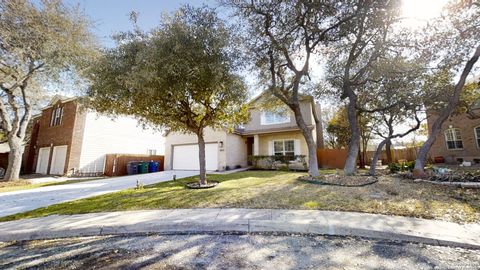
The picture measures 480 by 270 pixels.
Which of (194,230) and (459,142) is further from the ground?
(459,142)

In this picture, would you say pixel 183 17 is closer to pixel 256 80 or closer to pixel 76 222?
pixel 256 80

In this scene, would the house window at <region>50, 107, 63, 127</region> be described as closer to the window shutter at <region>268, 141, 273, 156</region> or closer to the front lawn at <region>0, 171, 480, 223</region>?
the front lawn at <region>0, 171, 480, 223</region>

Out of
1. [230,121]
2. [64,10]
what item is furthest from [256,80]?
[64,10]

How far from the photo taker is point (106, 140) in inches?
680

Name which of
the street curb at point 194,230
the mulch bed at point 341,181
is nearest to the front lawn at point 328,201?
the mulch bed at point 341,181

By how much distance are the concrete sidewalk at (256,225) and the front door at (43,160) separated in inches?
617

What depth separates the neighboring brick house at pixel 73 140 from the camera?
15375mm

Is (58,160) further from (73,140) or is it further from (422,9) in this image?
(422,9)

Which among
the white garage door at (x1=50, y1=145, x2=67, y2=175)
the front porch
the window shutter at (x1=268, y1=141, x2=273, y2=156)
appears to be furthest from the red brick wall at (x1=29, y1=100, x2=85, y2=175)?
the window shutter at (x1=268, y1=141, x2=273, y2=156)

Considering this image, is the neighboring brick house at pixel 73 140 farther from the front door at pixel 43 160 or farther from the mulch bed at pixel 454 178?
the mulch bed at pixel 454 178

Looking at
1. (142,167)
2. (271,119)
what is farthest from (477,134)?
(142,167)

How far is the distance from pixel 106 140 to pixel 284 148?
14720mm

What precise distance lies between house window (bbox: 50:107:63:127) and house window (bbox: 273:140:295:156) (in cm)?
1758

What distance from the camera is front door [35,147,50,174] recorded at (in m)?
16.9
